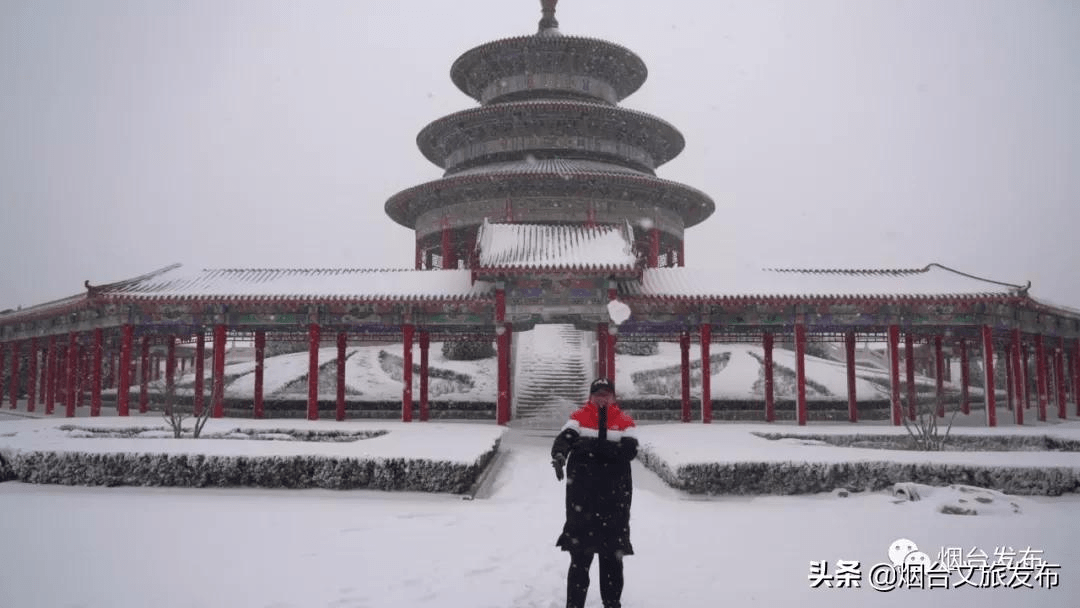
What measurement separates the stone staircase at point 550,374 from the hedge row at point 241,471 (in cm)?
1029

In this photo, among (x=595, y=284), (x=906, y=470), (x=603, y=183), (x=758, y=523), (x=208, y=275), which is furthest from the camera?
(x=603, y=183)

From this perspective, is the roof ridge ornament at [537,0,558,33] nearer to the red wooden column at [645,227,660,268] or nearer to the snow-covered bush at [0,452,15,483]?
the red wooden column at [645,227,660,268]

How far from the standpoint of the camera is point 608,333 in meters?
18.9

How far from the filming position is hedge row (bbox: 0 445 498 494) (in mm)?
10320

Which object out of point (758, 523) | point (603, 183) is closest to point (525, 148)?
point (603, 183)

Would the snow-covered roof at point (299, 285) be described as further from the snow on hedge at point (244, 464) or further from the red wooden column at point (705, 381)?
the snow on hedge at point (244, 464)

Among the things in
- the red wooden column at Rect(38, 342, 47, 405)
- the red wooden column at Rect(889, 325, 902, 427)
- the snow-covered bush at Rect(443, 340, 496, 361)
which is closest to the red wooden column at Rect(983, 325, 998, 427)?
the red wooden column at Rect(889, 325, 902, 427)

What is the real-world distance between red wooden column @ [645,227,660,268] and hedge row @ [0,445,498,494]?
18.1 metres

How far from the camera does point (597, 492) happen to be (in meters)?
5.16

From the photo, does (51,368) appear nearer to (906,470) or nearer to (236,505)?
(236,505)

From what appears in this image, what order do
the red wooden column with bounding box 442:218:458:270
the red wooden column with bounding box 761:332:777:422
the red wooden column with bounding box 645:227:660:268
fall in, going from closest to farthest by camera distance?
the red wooden column with bounding box 761:332:777:422 < the red wooden column with bounding box 645:227:660:268 < the red wooden column with bounding box 442:218:458:270

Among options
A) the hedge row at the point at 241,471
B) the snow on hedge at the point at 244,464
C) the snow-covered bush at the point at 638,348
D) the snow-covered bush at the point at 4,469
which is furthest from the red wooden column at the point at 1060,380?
the snow-covered bush at the point at 4,469

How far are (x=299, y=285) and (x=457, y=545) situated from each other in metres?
14.9

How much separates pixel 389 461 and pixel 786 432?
31.2 feet
